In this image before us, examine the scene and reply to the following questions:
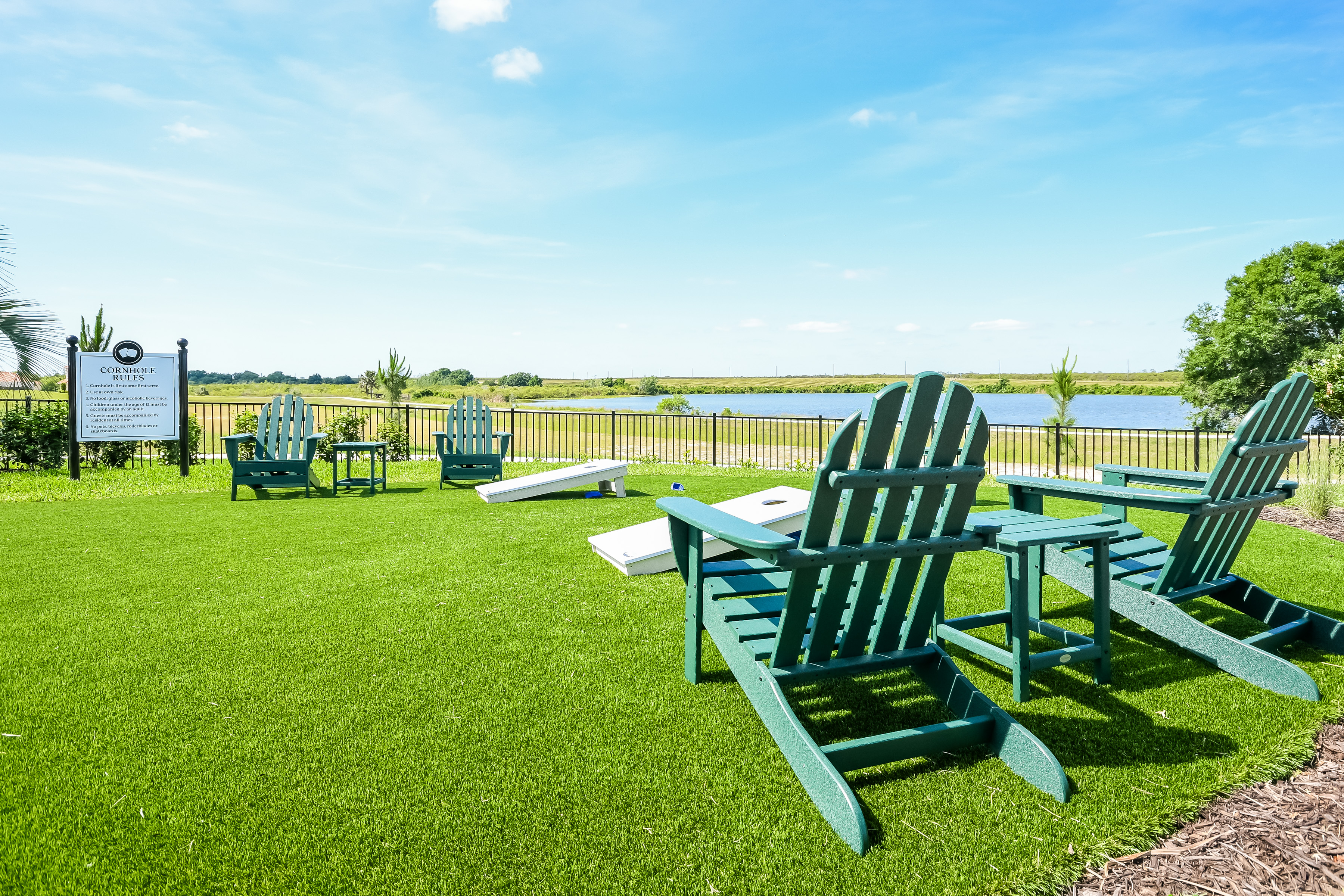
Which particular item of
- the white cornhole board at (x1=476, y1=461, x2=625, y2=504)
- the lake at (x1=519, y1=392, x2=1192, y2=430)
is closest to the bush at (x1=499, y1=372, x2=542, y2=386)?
the lake at (x1=519, y1=392, x2=1192, y2=430)

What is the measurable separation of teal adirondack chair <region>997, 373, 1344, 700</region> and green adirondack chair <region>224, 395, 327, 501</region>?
26.4ft

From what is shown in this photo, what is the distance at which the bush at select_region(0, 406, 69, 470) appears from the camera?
34.4 feet

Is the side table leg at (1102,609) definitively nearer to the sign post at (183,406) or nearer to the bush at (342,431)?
the sign post at (183,406)

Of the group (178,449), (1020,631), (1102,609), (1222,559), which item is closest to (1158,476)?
(1222,559)

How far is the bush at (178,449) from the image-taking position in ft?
39.0

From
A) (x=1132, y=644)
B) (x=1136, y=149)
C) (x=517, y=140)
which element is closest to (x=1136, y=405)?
(x=1136, y=149)

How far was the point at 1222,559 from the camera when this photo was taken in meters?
3.16

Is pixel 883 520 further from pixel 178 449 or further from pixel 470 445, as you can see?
pixel 178 449

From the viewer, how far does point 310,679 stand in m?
2.73

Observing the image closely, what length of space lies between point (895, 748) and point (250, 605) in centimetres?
363

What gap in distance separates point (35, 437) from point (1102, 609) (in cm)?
1488

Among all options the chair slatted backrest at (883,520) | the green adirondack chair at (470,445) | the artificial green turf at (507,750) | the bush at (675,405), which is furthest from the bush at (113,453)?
the bush at (675,405)

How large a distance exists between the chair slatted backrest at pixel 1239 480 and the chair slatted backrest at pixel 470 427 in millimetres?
8328

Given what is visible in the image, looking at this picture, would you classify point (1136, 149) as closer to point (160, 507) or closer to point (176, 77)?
point (176, 77)
